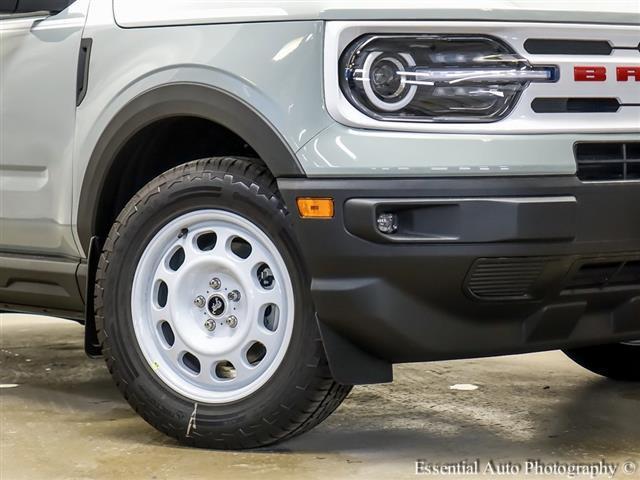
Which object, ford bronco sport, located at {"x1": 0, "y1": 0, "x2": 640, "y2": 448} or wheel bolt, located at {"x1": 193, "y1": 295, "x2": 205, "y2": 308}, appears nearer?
ford bronco sport, located at {"x1": 0, "y1": 0, "x2": 640, "y2": 448}

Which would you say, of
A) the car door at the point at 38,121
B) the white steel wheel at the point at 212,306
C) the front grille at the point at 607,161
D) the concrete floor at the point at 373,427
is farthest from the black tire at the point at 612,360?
the car door at the point at 38,121

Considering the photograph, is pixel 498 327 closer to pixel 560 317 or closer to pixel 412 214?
pixel 560 317

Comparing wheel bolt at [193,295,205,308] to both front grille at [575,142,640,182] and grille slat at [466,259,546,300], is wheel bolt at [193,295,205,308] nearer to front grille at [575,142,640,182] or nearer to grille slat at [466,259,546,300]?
grille slat at [466,259,546,300]

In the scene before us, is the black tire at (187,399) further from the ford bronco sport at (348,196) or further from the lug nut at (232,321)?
the lug nut at (232,321)

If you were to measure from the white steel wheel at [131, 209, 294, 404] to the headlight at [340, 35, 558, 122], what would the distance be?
0.53 metres

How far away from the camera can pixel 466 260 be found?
3164mm

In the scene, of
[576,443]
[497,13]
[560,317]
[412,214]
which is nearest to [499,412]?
[576,443]

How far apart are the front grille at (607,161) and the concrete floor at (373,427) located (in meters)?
0.81

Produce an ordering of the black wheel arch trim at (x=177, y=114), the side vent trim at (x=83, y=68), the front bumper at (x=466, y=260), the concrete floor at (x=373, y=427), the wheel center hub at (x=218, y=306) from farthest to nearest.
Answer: the side vent trim at (x=83, y=68) → the wheel center hub at (x=218, y=306) → the concrete floor at (x=373, y=427) → the black wheel arch trim at (x=177, y=114) → the front bumper at (x=466, y=260)

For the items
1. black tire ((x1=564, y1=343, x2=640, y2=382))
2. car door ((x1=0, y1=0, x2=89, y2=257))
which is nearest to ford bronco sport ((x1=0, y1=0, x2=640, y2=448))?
car door ((x1=0, y1=0, x2=89, y2=257))

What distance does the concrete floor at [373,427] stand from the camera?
3414 millimetres

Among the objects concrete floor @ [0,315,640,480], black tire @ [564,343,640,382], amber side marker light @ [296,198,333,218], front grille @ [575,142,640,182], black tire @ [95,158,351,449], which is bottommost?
black tire @ [564,343,640,382]

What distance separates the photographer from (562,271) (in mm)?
3238

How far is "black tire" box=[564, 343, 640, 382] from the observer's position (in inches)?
185
